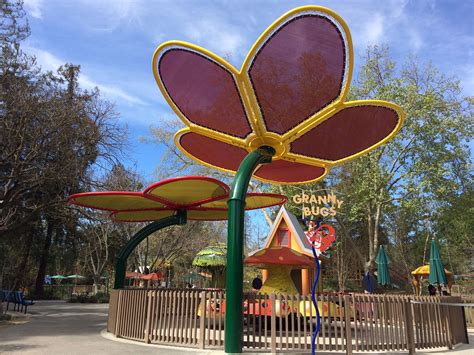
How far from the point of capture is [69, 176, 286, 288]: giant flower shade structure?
10.1 m

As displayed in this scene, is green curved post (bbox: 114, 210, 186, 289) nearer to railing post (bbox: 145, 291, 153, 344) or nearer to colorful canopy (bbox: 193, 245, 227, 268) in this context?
railing post (bbox: 145, 291, 153, 344)

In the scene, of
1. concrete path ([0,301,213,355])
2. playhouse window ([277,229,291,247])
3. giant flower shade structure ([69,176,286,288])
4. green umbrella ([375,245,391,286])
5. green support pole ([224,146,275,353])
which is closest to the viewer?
green support pole ([224,146,275,353])

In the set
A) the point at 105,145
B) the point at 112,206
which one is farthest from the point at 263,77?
the point at 105,145

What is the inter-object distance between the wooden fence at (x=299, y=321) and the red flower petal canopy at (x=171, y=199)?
2.65 m

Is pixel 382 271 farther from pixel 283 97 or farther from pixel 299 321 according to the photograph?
pixel 283 97

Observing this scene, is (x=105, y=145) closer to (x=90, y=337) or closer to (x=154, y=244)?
(x=90, y=337)

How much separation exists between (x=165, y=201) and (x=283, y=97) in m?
5.54

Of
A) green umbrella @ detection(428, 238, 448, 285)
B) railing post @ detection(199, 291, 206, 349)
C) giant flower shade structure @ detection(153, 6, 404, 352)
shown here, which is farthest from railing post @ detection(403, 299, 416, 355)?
green umbrella @ detection(428, 238, 448, 285)

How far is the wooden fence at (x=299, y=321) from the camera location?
890cm

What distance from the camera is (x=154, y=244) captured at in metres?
31.3

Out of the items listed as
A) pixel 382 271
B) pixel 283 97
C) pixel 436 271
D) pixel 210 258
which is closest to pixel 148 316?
pixel 283 97

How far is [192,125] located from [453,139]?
20.8 metres

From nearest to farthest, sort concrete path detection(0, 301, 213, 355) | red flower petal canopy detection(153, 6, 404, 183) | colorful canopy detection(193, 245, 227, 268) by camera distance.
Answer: red flower petal canopy detection(153, 6, 404, 183) → concrete path detection(0, 301, 213, 355) → colorful canopy detection(193, 245, 227, 268)

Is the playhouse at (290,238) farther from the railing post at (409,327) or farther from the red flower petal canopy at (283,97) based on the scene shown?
the railing post at (409,327)
